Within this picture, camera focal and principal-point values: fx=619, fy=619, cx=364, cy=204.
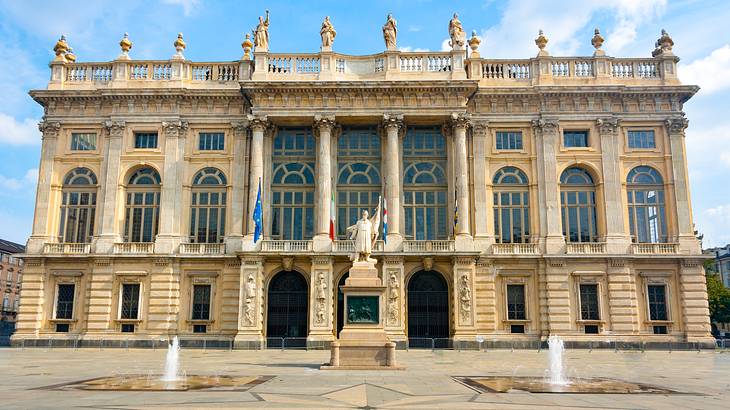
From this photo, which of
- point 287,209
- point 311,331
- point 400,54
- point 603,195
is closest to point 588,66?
point 603,195

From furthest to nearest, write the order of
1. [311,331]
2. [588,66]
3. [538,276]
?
[588,66]
[538,276]
[311,331]

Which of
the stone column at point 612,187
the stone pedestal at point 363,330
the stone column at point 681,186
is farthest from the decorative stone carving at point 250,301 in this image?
the stone column at point 681,186

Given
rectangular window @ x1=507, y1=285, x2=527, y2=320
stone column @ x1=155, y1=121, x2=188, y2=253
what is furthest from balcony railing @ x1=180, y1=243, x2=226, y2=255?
rectangular window @ x1=507, y1=285, x2=527, y2=320

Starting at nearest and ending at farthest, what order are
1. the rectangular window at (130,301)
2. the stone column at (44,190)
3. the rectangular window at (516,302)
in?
the rectangular window at (516,302) < the rectangular window at (130,301) < the stone column at (44,190)

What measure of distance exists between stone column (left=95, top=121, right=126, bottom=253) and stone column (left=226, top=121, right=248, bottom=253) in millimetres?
6675

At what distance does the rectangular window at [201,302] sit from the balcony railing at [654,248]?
2458 centimetres

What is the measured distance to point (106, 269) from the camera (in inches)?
1403

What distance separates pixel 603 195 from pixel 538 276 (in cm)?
615

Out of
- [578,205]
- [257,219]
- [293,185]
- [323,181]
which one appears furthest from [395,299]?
[578,205]

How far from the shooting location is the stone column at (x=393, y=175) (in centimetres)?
3512

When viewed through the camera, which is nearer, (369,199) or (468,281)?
(468,281)

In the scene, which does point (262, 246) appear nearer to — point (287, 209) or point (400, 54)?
point (287, 209)

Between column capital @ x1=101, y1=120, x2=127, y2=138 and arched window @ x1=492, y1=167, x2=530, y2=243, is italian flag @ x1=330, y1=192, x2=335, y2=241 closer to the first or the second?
arched window @ x1=492, y1=167, x2=530, y2=243

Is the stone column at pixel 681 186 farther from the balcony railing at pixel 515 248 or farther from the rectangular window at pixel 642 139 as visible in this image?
the balcony railing at pixel 515 248
